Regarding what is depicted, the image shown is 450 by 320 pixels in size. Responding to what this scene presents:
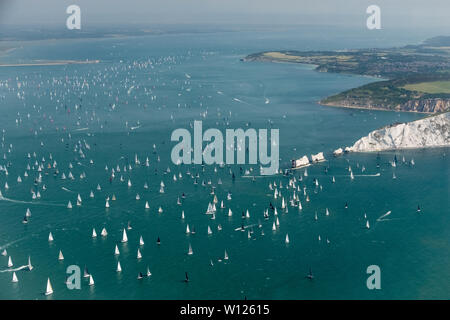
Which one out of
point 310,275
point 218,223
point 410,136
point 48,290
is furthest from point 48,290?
point 410,136

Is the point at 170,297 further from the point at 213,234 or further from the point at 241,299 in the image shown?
the point at 213,234

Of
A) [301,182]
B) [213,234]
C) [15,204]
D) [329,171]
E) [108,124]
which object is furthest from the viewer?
[108,124]

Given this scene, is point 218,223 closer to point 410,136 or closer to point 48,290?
point 48,290

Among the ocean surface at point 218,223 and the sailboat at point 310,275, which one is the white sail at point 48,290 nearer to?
the ocean surface at point 218,223

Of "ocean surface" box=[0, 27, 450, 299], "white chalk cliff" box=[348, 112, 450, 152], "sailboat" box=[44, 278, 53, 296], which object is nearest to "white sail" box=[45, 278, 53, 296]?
"sailboat" box=[44, 278, 53, 296]

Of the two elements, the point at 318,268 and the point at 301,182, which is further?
the point at 301,182
